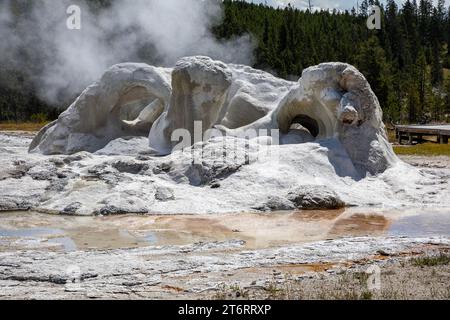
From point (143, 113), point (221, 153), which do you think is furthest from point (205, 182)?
Result: point (143, 113)

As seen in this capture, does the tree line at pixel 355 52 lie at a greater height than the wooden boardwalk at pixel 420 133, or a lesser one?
greater

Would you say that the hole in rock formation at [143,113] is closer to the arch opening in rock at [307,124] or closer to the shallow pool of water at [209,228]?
the arch opening in rock at [307,124]

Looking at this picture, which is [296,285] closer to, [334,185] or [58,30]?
[334,185]

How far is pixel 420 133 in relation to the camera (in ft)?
78.5

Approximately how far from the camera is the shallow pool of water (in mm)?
6523

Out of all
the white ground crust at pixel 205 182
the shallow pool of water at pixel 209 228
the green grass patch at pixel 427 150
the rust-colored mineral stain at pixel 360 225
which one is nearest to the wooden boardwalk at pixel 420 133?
the green grass patch at pixel 427 150

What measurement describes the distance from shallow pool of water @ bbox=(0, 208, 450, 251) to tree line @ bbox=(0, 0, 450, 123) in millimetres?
27531

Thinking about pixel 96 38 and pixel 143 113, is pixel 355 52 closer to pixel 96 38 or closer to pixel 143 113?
pixel 96 38

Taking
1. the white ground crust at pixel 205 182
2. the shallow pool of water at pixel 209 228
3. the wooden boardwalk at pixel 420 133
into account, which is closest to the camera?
the shallow pool of water at pixel 209 228

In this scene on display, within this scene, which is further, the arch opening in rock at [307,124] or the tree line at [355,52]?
the tree line at [355,52]

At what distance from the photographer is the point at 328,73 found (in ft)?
35.8

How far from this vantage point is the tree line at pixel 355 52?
39.4 metres

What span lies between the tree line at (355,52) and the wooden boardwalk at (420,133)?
32.0 ft
